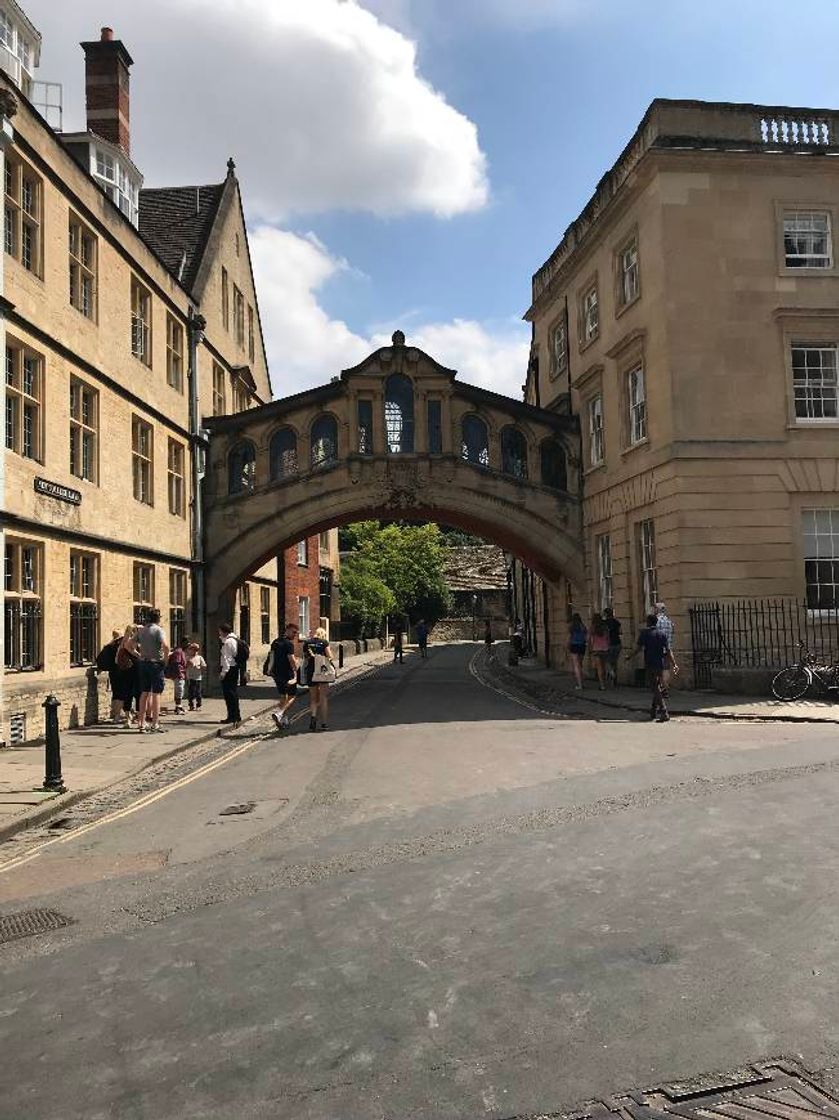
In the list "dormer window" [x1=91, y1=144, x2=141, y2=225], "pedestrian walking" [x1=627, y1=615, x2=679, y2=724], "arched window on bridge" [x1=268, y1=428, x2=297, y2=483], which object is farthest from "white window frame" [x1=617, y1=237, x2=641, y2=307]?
"dormer window" [x1=91, y1=144, x2=141, y2=225]

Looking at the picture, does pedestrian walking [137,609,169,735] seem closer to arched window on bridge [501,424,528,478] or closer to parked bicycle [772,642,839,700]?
parked bicycle [772,642,839,700]

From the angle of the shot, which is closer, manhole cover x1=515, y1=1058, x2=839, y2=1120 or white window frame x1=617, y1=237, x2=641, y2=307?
manhole cover x1=515, y1=1058, x2=839, y2=1120

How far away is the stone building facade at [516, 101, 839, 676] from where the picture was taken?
20.7 meters

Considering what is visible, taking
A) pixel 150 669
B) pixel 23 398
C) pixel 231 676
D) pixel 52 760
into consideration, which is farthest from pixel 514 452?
pixel 52 760

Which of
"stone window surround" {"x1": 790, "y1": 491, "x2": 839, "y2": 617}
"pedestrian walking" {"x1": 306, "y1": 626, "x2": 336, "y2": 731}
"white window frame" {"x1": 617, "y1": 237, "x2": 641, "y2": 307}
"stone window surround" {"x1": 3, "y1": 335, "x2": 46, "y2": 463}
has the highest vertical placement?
"white window frame" {"x1": 617, "y1": 237, "x2": 641, "y2": 307}

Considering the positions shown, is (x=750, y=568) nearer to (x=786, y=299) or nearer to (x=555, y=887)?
(x=786, y=299)

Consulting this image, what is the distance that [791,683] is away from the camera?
58.8 ft

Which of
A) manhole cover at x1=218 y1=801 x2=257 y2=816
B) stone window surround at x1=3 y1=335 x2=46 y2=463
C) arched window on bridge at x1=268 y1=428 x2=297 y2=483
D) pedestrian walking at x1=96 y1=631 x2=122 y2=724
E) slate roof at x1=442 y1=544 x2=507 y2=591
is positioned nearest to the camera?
manhole cover at x1=218 y1=801 x2=257 y2=816

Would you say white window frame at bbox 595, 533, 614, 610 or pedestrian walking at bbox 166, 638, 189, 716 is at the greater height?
white window frame at bbox 595, 533, 614, 610

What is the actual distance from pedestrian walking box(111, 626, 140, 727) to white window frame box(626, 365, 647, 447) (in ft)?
41.5

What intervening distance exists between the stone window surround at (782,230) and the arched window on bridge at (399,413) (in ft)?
33.7

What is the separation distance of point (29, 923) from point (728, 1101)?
427 centimetres

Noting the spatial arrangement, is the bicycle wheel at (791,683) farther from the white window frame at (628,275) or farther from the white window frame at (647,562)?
the white window frame at (628,275)

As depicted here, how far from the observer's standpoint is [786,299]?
843 inches
